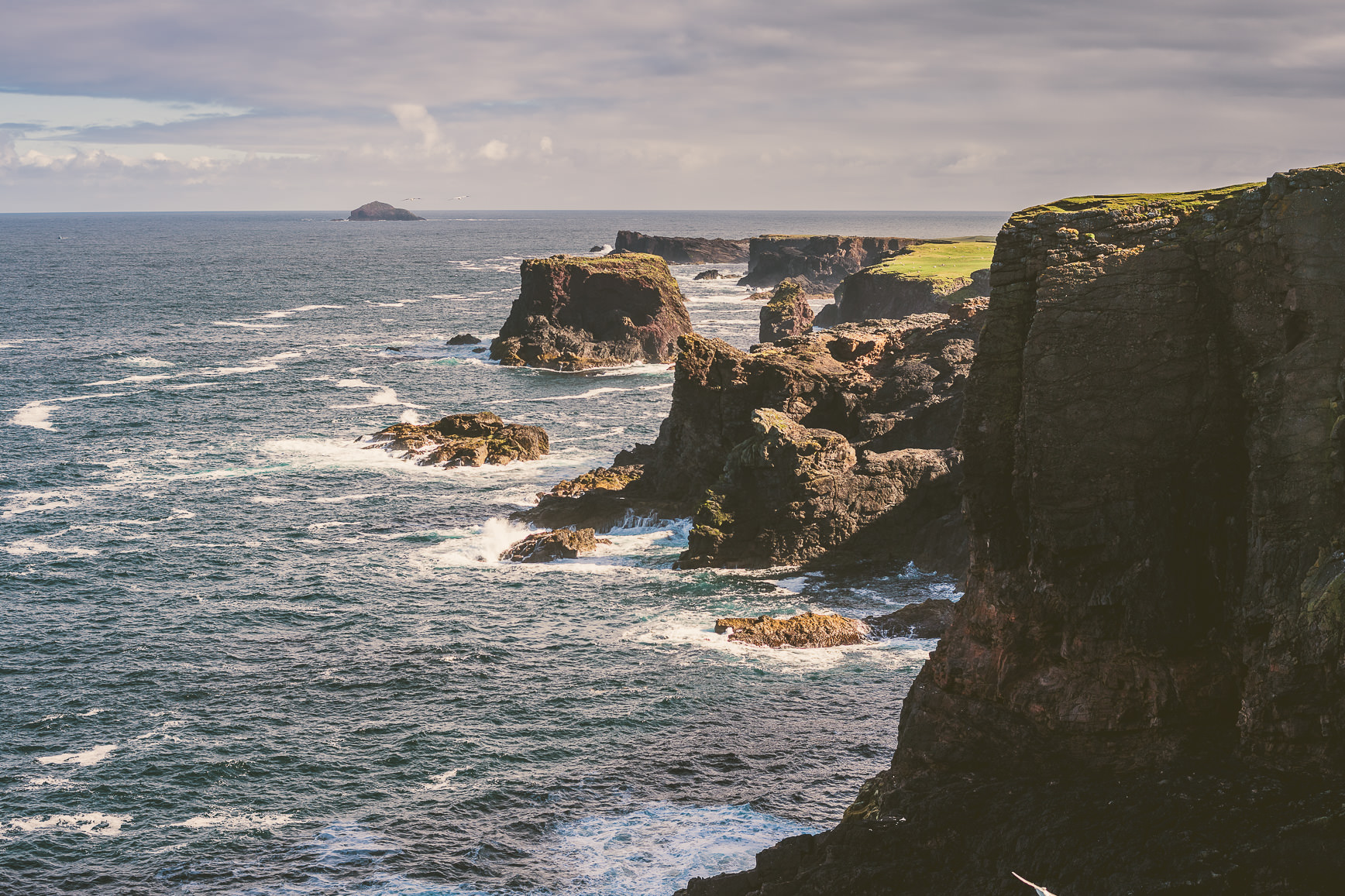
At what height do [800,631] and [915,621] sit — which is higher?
[915,621]

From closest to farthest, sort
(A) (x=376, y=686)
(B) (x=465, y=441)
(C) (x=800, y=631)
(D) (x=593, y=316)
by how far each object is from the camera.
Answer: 1. (A) (x=376, y=686)
2. (C) (x=800, y=631)
3. (B) (x=465, y=441)
4. (D) (x=593, y=316)

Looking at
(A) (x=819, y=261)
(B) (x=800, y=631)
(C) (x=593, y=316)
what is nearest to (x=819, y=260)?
(A) (x=819, y=261)

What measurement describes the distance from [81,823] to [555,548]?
84.2 ft

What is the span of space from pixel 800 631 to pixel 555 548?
16132mm

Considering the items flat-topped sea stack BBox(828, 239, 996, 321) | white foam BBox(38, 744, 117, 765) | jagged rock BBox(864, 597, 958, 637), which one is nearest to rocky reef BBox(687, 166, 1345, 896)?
jagged rock BBox(864, 597, 958, 637)

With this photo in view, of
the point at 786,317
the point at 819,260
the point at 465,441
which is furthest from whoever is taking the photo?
the point at 819,260

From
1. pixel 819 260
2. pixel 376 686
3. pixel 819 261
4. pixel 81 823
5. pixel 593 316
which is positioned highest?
pixel 819 260

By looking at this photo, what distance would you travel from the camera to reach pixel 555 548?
53500mm

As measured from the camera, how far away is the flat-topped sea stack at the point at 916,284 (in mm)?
104750

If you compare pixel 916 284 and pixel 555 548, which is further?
pixel 916 284

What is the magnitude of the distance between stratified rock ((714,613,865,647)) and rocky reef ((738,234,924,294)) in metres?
144

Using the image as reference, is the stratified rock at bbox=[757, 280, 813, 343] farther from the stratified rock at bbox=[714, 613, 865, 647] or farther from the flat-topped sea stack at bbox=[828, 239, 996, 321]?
the stratified rock at bbox=[714, 613, 865, 647]

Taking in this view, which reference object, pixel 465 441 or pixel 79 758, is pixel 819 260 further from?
pixel 79 758

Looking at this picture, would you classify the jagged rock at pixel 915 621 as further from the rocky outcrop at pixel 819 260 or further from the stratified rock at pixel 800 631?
the rocky outcrop at pixel 819 260
